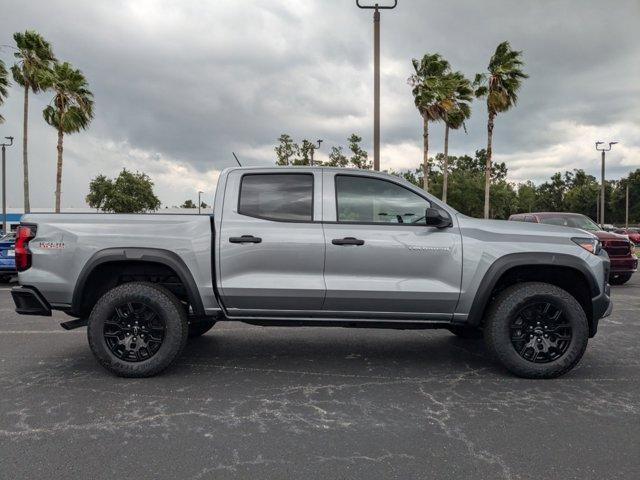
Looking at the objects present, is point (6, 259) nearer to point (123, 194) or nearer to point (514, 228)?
point (514, 228)

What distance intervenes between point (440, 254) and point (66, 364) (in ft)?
12.4

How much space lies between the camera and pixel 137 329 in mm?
4516

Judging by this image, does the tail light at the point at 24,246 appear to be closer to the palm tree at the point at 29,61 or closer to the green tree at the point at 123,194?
the palm tree at the point at 29,61

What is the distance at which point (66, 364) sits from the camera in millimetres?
4949

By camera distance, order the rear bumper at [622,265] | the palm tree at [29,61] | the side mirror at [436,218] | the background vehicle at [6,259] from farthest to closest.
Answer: the palm tree at [29,61]
the background vehicle at [6,259]
the rear bumper at [622,265]
the side mirror at [436,218]

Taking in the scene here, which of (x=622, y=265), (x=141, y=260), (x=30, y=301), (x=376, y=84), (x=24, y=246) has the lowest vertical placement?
(x=622, y=265)

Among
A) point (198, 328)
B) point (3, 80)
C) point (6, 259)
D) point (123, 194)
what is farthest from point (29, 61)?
point (123, 194)

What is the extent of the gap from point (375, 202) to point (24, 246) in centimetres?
321

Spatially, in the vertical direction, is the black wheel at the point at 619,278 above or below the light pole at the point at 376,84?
below

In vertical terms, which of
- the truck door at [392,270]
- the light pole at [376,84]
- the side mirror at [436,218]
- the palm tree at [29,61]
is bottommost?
the truck door at [392,270]

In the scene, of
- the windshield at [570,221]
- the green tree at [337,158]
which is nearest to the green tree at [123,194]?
the green tree at [337,158]

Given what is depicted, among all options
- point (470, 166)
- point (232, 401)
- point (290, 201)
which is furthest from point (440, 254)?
point (470, 166)

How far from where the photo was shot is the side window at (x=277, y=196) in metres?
4.58

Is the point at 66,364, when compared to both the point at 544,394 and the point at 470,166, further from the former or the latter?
the point at 470,166
